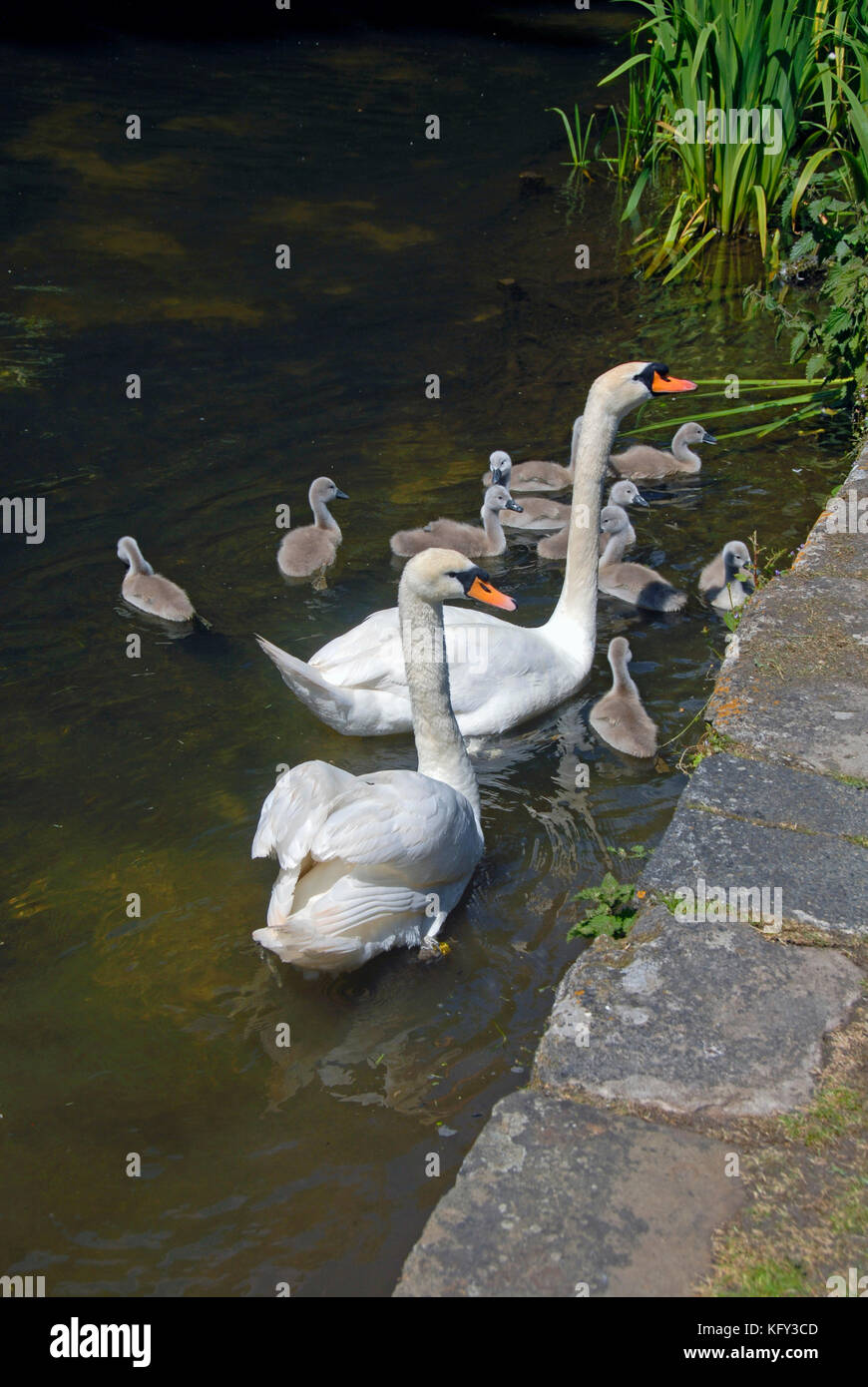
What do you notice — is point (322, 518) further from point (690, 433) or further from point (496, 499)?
point (690, 433)

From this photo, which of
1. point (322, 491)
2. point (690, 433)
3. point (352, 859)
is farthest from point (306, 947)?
point (690, 433)

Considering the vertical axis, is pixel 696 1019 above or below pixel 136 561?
above

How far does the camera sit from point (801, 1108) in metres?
2.57

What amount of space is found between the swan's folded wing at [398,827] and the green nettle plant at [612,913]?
892 millimetres

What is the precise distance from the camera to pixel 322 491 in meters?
7.40

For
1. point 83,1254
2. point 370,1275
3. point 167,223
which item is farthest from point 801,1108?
point 167,223

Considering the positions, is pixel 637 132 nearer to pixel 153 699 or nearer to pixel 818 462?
pixel 818 462

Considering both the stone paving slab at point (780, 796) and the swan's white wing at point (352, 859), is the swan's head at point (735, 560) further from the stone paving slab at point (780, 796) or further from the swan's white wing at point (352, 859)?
the stone paving slab at point (780, 796)

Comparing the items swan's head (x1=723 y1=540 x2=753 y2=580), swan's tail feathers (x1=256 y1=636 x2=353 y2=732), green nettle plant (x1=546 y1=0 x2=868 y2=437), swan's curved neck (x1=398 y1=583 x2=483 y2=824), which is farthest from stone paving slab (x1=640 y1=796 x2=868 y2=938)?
green nettle plant (x1=546 y1=0 x2=868 y2=437)

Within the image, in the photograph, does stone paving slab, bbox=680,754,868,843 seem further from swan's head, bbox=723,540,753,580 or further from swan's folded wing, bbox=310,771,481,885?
swan's head, bbox=723,540,753,580

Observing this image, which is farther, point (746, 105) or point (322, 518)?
point (746, 105)

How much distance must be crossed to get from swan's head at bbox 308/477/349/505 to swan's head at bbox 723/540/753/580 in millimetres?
2341

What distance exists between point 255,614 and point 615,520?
213 cm

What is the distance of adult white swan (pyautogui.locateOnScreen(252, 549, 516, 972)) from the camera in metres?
4.04
